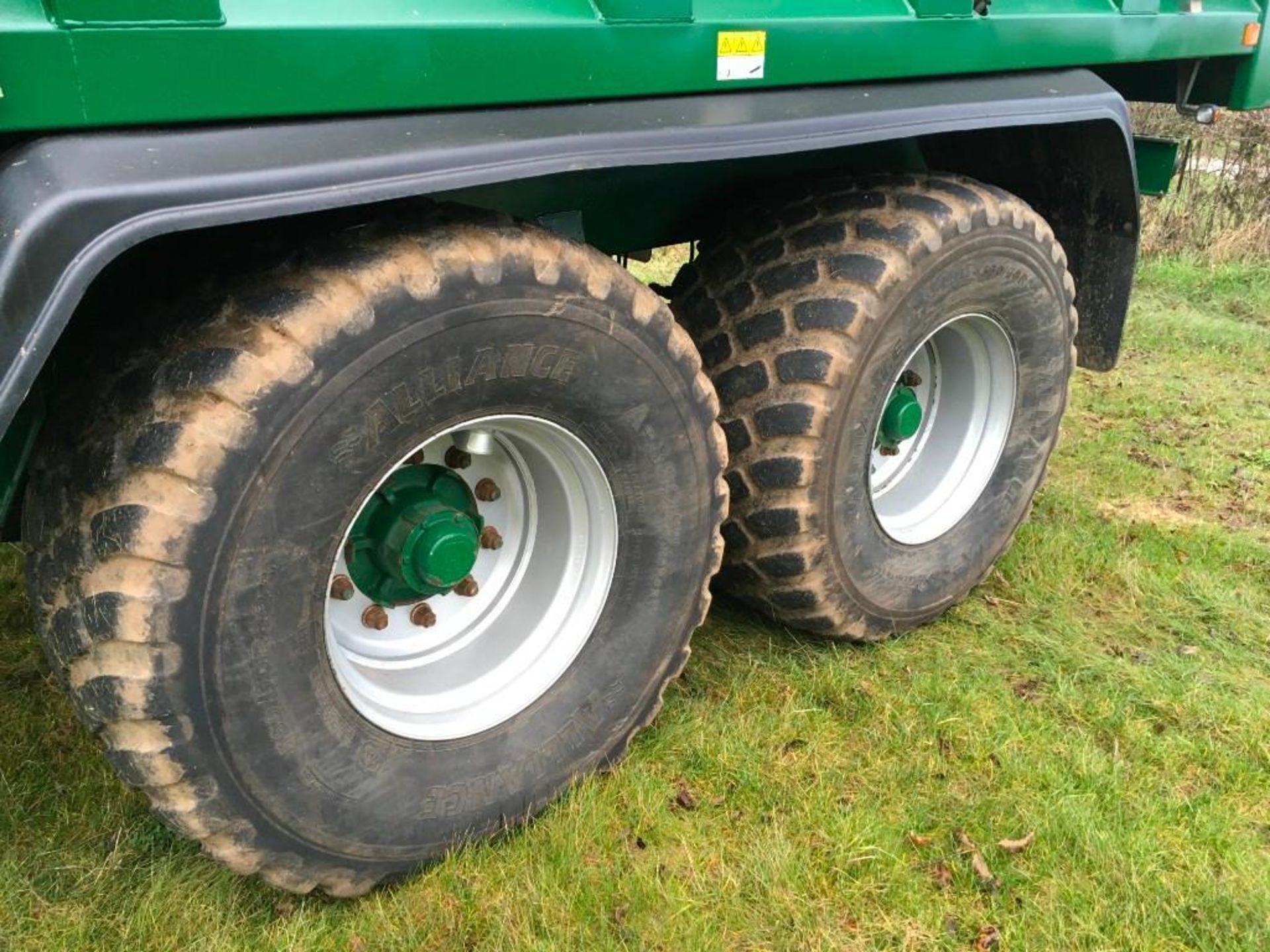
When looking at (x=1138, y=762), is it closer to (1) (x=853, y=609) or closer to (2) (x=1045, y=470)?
(1) (x=853, y=609)

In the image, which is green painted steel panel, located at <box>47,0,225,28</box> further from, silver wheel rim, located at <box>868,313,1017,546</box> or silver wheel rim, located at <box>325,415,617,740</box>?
silver wheel rim, located at <box>868,313,1017,546</box>

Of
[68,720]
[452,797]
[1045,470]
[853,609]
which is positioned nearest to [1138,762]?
[853,609]

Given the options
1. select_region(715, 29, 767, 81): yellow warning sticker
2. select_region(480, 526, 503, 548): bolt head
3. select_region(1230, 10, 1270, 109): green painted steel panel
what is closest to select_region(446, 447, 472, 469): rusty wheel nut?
select_region(480, 526, 503, 548): bolt head

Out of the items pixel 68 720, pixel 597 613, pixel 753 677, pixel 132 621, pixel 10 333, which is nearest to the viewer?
pixel 10 333

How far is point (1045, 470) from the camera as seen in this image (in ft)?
11.4

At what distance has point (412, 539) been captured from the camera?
2115 mm

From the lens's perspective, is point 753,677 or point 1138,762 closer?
point 1138,762

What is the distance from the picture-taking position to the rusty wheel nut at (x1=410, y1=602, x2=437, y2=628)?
2314 millimetres

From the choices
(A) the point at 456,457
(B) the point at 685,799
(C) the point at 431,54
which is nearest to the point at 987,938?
(B) the point at 685,799

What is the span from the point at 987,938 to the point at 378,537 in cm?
139

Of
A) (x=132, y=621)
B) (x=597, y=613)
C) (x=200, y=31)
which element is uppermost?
(x=200, y=31)

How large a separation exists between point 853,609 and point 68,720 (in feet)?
6.18

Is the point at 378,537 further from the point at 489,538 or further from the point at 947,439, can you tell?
the point at 947,439

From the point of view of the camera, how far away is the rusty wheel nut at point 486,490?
2326 millimetres
